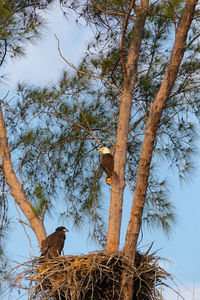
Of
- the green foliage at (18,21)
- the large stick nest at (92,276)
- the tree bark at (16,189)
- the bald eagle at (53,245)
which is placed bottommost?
the large stick nest at (92,276)

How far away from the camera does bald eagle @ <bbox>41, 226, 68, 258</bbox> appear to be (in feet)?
15.4

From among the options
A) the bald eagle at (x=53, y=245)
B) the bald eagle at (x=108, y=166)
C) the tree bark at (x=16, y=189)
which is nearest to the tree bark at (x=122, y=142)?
the bald eagle at (x=108, y=166)

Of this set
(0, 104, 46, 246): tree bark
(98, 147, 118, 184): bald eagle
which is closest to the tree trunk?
(98, 147, 118, 184): bald eagle

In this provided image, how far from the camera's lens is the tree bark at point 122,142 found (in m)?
4.73

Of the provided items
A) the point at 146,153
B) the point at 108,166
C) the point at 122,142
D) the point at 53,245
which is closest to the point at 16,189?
the point at 53,245

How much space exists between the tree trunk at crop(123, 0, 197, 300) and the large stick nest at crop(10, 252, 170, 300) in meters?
0.10

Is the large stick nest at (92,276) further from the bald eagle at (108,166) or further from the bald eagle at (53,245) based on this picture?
the bald eagle at (108,166)

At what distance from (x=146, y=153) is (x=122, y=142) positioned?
1.06m

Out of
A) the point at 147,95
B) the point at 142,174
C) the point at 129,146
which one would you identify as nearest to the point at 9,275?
the point at 142,174

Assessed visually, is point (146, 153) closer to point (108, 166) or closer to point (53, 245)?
point (108, 166)

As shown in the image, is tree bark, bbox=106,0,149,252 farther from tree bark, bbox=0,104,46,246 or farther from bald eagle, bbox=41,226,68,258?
tree bark, bbox=0,104,46,246

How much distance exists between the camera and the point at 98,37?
586cm

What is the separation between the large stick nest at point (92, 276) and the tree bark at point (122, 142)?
0.69 ft

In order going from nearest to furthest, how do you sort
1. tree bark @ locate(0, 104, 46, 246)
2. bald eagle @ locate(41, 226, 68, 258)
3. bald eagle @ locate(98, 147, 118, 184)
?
bald eagle @ locate(41, 226, 68, 258), bald eagle @ locate(98, 147, 118, 184), tree bark @ locate(0, 104, 46, 246)
